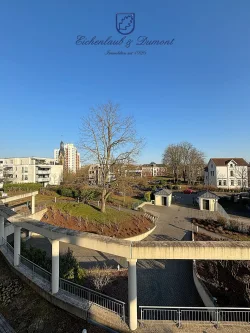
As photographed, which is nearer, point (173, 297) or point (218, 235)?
point (173, 297)

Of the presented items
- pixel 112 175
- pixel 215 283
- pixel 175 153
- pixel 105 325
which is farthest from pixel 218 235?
pixel 175 153

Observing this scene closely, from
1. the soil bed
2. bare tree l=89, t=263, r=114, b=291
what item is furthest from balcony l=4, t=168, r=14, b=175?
bare tree l=89, t=263, r=114, b=291

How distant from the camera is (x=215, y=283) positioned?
30.0 feet

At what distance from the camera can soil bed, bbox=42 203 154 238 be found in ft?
58.6

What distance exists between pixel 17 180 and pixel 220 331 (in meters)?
55.3

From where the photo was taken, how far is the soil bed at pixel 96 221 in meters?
17.9

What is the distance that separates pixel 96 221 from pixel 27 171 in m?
40.0

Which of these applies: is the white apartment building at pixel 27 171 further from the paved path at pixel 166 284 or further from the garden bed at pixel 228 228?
the paved path at pixel 166 284

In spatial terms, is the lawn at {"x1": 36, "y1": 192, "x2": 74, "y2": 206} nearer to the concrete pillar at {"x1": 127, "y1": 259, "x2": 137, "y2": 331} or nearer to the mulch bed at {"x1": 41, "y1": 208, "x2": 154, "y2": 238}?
the mulch bed at {"x1": 41, "y1": 208, "x2": 154, "y2": 238}

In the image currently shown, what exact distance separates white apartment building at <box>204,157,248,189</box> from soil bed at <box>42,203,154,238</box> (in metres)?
32.8

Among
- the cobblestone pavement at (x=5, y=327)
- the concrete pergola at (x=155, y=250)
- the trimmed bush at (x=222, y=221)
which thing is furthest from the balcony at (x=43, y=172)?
the concrete pergola at (x=155, y=250)

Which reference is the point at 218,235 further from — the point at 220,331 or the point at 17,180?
the point at 17,180

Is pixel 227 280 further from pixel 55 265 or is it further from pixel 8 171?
pixel 8 171

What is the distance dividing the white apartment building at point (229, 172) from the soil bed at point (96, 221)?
108ft
